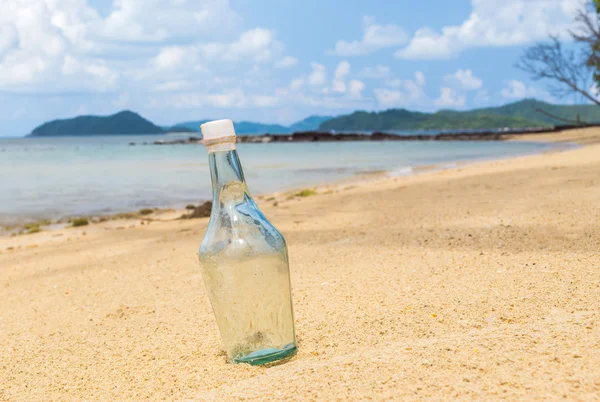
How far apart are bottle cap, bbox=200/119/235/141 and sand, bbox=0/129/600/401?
3.17 ft

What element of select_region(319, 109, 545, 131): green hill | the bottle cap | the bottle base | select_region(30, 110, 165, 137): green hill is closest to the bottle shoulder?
the bottle cap

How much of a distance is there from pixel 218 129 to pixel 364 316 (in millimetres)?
1269

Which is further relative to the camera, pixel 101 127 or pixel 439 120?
pixel 101 127

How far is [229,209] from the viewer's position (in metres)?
2.44

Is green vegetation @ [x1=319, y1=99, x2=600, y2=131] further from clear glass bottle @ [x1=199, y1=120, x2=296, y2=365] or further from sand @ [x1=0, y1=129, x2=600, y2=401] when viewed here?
clear glass bottle @ [x1=199, y1=120, x2=296, y2=365]

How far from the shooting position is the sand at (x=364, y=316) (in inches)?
78.7

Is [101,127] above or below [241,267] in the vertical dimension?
above

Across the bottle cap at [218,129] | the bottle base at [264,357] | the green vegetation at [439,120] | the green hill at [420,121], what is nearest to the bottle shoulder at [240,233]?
Result: the bottle cap at [218,129]

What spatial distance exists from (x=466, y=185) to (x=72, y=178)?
18.2 metres

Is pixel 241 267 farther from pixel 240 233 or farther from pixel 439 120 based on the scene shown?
pixel 439 120

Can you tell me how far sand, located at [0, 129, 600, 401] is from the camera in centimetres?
200

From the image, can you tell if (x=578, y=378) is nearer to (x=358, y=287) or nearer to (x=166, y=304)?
(x=358, y=287)

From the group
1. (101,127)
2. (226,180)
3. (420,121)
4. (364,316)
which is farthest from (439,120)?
(226,180)

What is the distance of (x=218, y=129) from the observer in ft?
7.72
